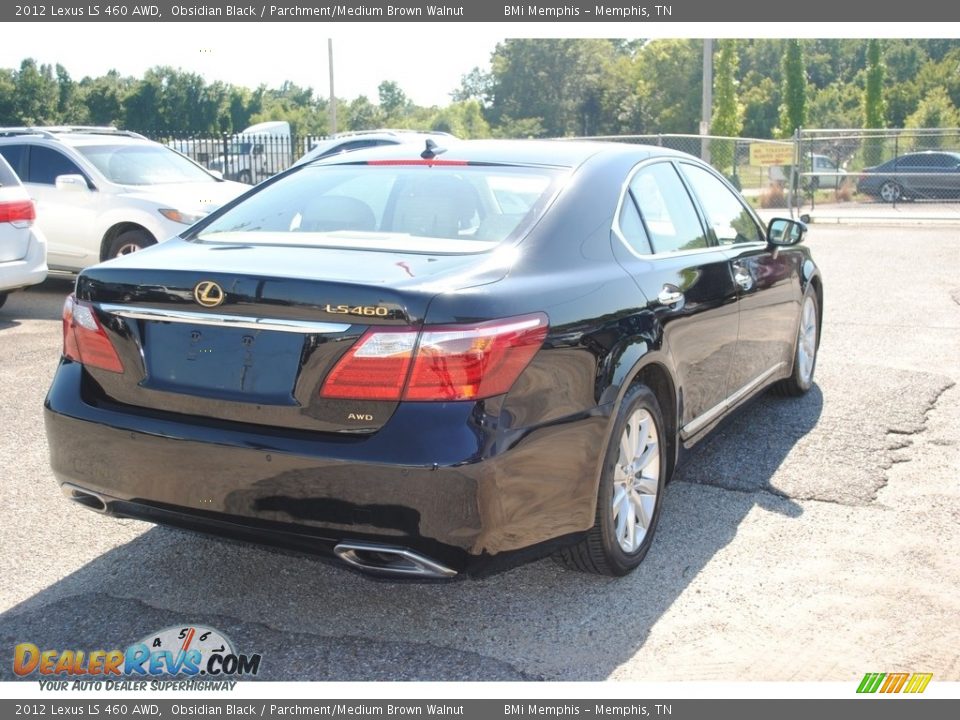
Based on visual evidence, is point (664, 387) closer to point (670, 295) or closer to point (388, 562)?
point (670, 295)

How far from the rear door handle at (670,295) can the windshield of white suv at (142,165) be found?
827 centimetres

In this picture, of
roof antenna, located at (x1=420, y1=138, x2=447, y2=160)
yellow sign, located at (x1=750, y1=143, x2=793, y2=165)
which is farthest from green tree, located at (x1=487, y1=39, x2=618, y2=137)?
roof antenna, located at (x1=420, y1=138, x2=447, y2=160)

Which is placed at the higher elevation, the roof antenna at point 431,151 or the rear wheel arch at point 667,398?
the roof antenna at point 431,151

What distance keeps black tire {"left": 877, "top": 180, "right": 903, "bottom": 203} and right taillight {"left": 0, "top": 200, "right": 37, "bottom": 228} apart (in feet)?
72.1

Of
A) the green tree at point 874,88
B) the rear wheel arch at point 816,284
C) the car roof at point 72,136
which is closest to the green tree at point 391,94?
the green tree at point 874,88

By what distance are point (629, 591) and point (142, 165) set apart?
9.29 meters

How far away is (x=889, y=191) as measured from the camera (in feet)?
86.5

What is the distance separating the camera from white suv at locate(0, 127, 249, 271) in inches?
419

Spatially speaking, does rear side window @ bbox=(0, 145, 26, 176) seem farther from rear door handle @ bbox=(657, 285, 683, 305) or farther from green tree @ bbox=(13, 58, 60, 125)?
green tree @ bbox=(13, 58, 60, 125)

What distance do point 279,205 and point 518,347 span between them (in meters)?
1.55

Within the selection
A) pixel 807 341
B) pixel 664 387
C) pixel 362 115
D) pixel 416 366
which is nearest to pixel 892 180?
pixel 807 341

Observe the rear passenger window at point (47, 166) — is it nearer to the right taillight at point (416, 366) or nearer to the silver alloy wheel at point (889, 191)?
the right taillight at point (416, 366)

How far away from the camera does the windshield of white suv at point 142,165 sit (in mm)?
11219
